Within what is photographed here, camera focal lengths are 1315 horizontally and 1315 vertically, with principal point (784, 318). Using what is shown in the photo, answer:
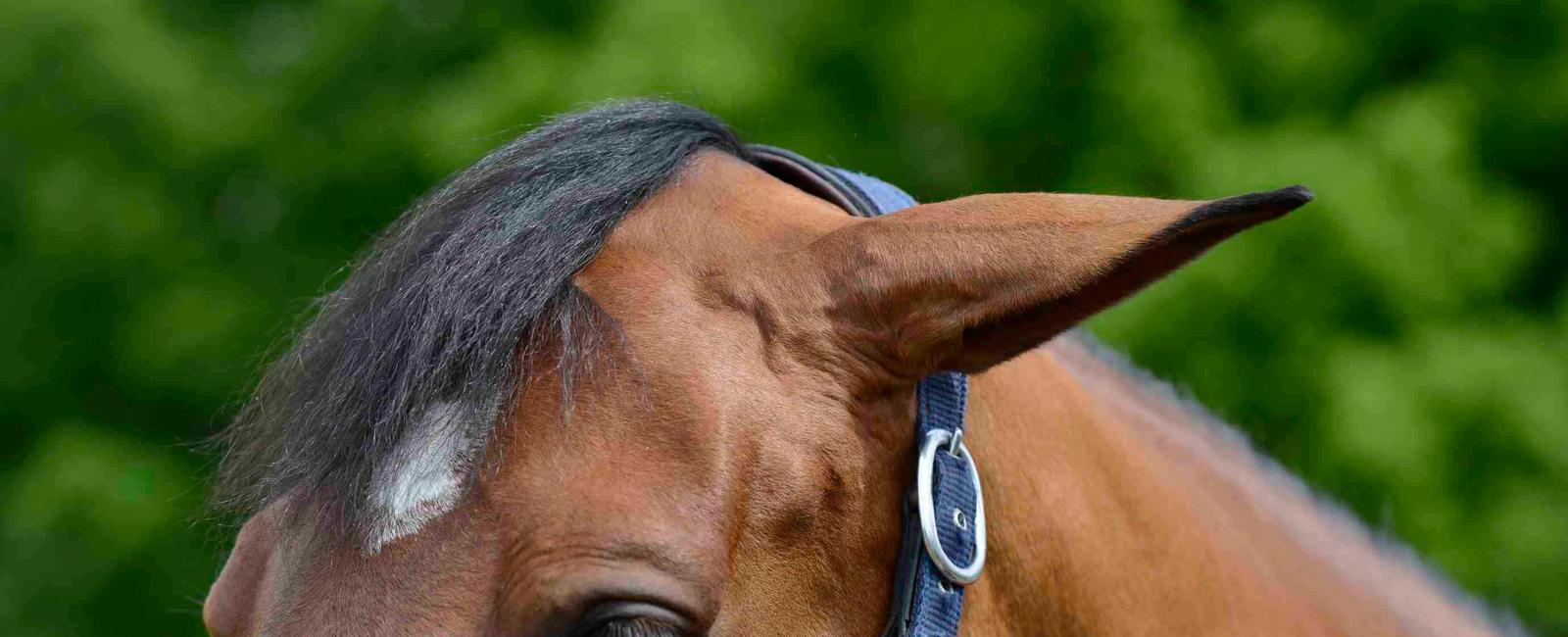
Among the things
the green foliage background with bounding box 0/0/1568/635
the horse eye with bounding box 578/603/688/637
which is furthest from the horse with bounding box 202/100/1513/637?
the green foliage background with bounding box 0/0/1568/635

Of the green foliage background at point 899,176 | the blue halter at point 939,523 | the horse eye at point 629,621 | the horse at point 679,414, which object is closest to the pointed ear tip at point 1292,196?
the horse at point 679,414

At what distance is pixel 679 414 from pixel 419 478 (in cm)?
21

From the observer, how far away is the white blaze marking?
1.00m

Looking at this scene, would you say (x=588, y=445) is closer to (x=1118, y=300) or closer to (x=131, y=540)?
(x=1118, y=300)

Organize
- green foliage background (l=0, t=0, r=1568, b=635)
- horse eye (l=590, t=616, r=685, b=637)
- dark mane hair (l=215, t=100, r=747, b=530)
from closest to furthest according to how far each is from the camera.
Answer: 1. horse eye (l=590, t=616, r=685, b=637)
2. dark mane hair (l=215, t=100, r=747, b=530)
3. green foliage background (l=0, t=0, r=1568, b=635)

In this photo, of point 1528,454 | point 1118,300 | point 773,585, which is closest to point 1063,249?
point 1118,300

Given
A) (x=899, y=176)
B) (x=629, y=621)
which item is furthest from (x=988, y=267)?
(x=899, y=176)

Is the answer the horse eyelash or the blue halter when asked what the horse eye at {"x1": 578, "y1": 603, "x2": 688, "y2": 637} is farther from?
the blue halter

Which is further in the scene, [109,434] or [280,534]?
[109,434]

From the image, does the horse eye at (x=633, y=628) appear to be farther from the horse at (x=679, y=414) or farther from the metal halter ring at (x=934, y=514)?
the metal halter ring at (x=934, y=514)

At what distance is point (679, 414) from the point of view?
102 cm

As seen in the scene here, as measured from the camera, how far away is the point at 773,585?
1.04m

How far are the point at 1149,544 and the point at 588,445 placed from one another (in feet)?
2.10

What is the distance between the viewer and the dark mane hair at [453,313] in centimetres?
105
